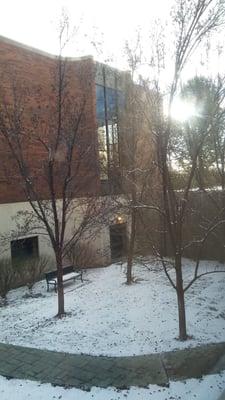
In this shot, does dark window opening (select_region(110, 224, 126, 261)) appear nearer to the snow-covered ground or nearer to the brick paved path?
the snow-covered ground

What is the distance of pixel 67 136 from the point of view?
377 inches

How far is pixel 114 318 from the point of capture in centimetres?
929

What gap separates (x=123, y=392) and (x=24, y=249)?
9.30 meters

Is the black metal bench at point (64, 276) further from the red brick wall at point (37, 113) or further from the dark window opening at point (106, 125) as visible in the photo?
the dark window opening at point (106, 125)

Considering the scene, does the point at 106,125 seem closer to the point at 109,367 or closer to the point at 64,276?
the point at 64,276

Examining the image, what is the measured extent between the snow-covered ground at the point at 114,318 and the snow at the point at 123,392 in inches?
53.5

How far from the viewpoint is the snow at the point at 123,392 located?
5.88 m

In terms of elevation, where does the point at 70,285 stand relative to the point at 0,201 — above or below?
below

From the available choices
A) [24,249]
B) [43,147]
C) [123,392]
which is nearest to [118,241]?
[24,249]

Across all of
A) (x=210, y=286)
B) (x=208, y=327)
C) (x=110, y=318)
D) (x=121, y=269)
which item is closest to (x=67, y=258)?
(x=121, y=269)

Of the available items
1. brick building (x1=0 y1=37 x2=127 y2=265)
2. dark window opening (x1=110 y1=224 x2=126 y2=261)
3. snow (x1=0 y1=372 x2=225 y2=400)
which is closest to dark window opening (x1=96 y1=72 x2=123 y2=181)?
brick building (x1=0 y1=37 x2=127 y2=265)

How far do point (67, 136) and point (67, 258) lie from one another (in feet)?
22.6

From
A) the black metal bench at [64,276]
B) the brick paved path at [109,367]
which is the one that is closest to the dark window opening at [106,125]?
the black metal bench at [64,276]

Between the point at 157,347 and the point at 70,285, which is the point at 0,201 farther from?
the point at 157,347
